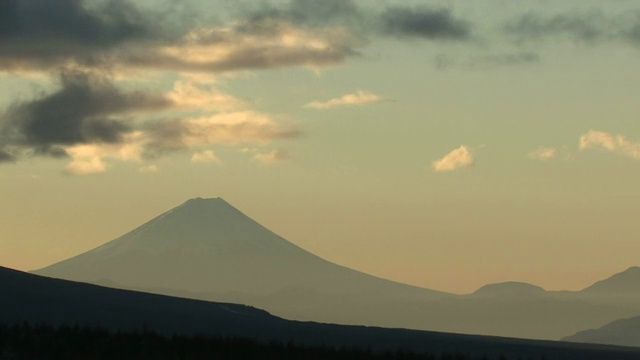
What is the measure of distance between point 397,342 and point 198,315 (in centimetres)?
2582

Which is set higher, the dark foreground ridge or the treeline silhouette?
the dark foreground ridge

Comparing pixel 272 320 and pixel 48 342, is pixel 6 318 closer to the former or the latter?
pixel 272 320

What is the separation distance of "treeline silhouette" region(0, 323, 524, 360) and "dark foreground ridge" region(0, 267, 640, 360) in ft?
144

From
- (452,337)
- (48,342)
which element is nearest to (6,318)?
(452,337)

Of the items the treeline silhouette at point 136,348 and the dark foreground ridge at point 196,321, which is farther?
the dark foreground ridge at point 196,321

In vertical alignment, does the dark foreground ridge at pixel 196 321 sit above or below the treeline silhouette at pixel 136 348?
above

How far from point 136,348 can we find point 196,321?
7331 cm

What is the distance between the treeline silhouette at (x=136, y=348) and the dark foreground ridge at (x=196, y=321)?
44.0 m

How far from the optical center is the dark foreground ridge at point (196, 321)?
134 m

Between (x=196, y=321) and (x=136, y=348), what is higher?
(x=196, y=321)

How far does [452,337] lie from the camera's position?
16025 centimetres

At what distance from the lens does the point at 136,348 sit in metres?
76.7

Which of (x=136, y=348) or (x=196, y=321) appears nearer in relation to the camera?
(x=136, y=348)

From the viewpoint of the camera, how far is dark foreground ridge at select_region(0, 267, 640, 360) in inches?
5276
